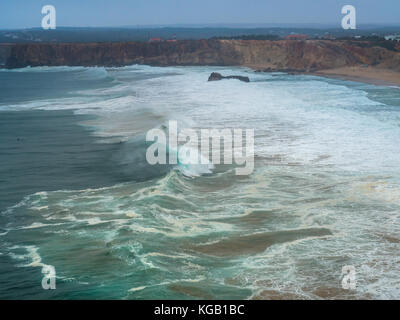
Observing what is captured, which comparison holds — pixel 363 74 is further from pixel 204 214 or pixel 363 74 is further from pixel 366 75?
pixel 204 214

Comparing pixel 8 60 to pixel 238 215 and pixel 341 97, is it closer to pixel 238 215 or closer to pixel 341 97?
pixel 341 97

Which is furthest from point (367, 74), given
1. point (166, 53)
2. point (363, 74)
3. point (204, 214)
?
point (204, 214)

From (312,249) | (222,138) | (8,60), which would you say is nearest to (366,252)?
(312,249)

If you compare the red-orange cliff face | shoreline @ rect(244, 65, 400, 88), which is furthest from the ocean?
the red-orange cliff face

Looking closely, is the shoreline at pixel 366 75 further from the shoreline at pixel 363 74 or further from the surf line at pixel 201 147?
the surf line at pixel 201 147

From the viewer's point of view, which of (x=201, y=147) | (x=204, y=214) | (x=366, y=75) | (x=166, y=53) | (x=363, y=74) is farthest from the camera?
(x=166, y=53)

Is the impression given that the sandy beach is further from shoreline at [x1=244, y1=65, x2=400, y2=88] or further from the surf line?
the surf line
